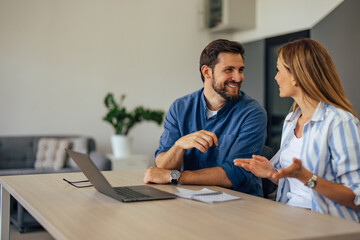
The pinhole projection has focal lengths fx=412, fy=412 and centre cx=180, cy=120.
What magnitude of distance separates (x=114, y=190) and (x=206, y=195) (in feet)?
1.14

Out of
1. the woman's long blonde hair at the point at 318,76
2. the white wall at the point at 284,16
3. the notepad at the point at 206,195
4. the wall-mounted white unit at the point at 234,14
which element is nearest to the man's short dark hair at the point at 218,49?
the woman's long blonde hair at the point at 318,76

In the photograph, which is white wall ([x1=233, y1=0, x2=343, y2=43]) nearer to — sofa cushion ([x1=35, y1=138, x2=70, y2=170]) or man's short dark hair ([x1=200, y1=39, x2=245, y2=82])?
man's short dark hair ([x1=200, y1=39, x2=245, y2=82])

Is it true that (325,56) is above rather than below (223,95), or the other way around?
above

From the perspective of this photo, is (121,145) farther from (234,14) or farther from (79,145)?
(234,14)

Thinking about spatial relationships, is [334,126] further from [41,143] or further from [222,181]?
[41,143]

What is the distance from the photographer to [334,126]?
1.52 meters

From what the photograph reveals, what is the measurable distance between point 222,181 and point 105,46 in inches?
166

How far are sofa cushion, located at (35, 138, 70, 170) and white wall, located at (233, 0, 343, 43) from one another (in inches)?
122

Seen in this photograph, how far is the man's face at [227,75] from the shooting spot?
89.0 inches

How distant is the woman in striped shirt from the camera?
1.45m

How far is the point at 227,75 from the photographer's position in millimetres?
2303

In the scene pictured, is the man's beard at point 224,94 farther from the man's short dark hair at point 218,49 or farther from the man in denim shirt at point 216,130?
the man's short dark hair at point 218,49

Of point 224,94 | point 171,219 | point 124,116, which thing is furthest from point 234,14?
point 171,219

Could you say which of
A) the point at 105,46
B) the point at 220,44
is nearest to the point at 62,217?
the point at 220,44
